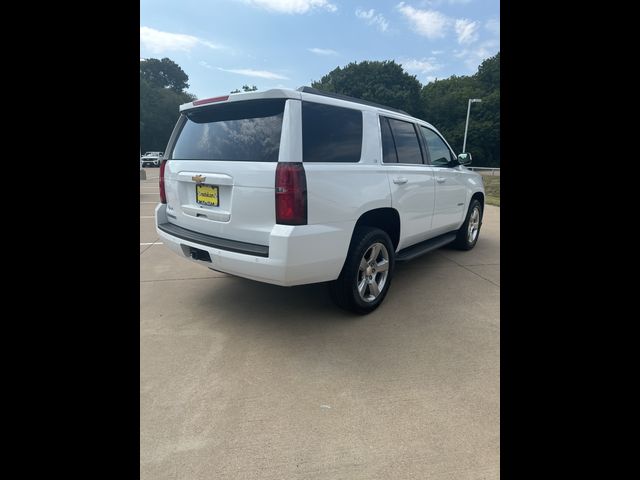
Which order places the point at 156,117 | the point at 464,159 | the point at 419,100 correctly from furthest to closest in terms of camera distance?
the point at 156,117
the point at 419,100
the point at 464,159

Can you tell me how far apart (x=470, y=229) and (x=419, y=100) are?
154ft

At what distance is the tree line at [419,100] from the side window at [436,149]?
41.0 meters

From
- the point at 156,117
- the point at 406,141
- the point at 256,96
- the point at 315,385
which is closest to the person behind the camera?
the point at 315,385

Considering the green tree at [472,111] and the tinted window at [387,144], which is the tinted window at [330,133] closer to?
the tinted window at [387,144]

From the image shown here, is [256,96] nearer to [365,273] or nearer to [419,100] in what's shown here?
[365,273]

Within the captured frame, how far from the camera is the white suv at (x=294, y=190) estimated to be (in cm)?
252

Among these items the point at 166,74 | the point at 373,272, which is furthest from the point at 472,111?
the point at 166,74

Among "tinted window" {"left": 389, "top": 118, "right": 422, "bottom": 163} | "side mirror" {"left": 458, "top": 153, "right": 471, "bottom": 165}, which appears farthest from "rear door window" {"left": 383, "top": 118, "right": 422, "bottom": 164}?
"side mirror" {"left": 458, "top": 153, "right": 471, "bottom": 165}

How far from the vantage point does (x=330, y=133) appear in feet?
9.29

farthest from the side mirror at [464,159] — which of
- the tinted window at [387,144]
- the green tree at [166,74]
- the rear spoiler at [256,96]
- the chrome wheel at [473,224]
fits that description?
the green tree at [166,74]
